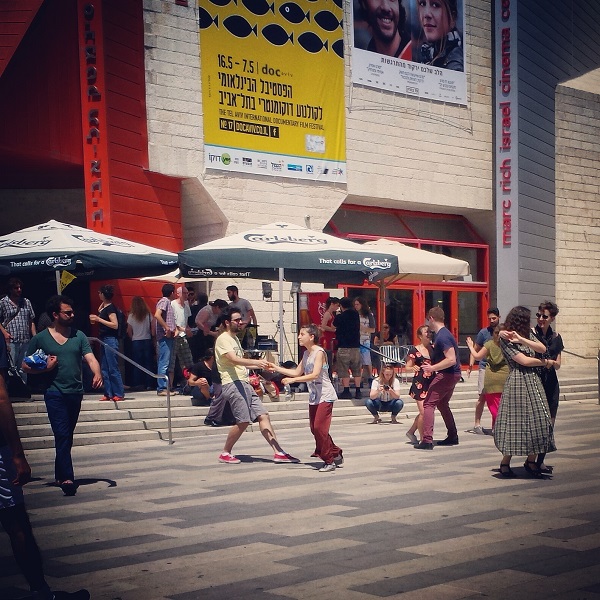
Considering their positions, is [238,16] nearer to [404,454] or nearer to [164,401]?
[164,401]

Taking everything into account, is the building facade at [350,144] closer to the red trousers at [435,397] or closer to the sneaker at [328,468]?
the red trousers at [435,397]

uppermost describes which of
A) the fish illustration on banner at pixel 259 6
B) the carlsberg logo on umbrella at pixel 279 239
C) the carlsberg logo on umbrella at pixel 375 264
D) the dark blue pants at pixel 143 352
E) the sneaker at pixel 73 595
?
the fish illustration on banner at pixel 259 6

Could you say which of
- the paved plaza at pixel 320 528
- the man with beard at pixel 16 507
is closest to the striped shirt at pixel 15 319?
the paved plaza at pixel 320 528

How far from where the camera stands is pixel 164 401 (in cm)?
1616

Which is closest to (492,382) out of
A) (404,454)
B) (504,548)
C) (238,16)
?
(404,454)

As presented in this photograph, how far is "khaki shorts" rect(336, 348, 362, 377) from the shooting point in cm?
1827

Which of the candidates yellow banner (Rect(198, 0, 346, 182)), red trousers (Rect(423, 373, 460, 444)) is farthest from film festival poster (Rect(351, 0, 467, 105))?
red trousers (Rect(423, 373, 460, 444))

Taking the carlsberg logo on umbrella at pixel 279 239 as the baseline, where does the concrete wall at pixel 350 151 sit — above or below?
above

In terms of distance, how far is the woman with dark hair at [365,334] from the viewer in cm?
1966

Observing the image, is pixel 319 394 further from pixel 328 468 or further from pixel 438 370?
pixel 438 370

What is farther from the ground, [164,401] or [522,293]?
[522,293]

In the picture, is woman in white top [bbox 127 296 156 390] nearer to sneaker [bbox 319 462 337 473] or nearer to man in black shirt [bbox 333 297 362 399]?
man in black shirt [bbox 333 297 362 399]

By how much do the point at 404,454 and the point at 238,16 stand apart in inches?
530

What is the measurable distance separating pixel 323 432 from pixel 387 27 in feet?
56.0
